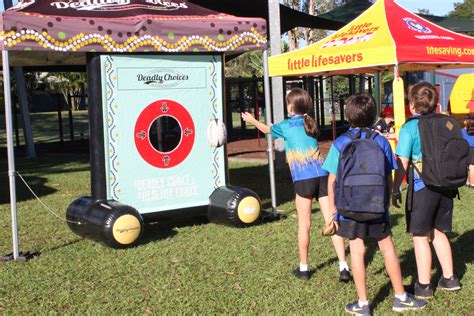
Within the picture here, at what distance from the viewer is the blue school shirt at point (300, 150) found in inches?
203

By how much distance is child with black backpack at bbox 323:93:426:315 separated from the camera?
3928 millimetres

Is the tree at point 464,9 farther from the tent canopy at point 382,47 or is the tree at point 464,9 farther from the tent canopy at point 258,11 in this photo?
the tent canopy at point 382,47

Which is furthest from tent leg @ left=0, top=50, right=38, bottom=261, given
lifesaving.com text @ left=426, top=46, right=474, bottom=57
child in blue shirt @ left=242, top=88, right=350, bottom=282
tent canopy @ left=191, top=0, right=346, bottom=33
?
tent canopy @ left=191, top=0, right=346, bottom=33

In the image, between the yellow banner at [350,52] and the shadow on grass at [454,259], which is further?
the yellow banner at [350,52]

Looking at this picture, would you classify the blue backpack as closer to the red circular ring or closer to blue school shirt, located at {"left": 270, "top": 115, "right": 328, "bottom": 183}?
blue school shirt, located at {"left": 270, "top": 115, "right": 328, "bottom": 183}

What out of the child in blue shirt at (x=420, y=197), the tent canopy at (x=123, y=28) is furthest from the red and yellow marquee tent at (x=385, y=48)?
the child in blue shirt at (x=420, y=197)

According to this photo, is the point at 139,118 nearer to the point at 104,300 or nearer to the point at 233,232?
Answer: the point at 233,232

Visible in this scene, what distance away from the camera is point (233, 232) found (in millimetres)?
6934

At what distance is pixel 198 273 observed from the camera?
5398 millimetres

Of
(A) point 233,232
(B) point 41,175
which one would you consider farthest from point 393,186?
(B) point 41,175

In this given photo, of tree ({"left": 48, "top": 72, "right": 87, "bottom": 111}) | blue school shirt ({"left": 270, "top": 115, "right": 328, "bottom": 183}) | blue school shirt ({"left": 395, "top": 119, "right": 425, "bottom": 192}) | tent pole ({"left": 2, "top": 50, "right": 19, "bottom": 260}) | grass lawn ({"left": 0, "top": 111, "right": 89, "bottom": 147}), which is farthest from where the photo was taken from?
tree ({"left": 48, "top": 72, "right": 87, "bottom": 111})

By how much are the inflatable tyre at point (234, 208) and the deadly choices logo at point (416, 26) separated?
4.09m

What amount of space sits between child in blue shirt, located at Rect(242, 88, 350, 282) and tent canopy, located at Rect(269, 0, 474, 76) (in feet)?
12.1

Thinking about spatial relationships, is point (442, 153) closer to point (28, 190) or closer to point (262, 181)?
point (262, 181)
